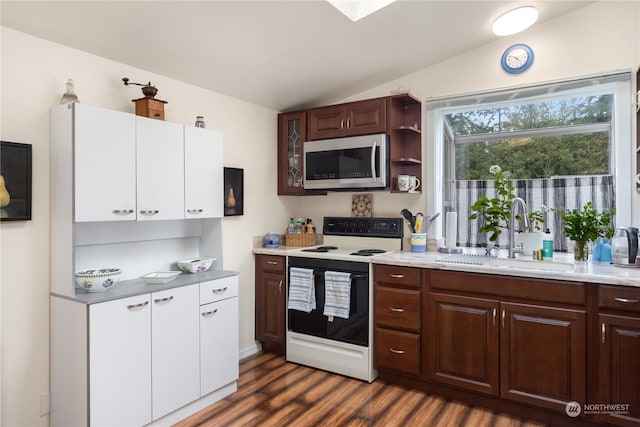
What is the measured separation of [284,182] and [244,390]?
1.82m

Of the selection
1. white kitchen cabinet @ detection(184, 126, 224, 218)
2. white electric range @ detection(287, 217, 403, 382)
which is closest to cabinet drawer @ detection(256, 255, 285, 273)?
white electric range @ detection(287, 217, 403, 382)

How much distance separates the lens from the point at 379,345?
283 centimetres

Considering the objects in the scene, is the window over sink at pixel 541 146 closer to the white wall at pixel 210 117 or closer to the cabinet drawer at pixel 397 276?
the white wall at pixel 210 117

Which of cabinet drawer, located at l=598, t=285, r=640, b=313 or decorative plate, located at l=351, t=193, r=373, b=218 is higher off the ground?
decorative plate, located at l=351, t=193, r=373, b=218

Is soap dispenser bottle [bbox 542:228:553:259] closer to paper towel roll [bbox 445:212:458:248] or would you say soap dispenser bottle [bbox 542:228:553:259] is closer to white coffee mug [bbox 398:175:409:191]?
paper towel roll [bbox 445:212:458:248]

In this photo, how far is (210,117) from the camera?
3.11 m

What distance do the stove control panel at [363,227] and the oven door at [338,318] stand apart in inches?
24.2

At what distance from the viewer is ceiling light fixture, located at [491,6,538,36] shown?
8.45 ft

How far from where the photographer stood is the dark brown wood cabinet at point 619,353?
204cm

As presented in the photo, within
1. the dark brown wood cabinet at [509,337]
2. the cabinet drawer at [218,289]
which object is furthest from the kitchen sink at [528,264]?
the cabinet drawer at [218,289]

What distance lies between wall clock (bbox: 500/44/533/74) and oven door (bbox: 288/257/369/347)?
6.08ft

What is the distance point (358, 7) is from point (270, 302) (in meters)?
2.35

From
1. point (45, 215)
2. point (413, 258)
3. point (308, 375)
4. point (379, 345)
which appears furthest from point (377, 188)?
point (45, 215)

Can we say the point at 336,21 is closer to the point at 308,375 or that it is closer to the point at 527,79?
the point at 527,79
